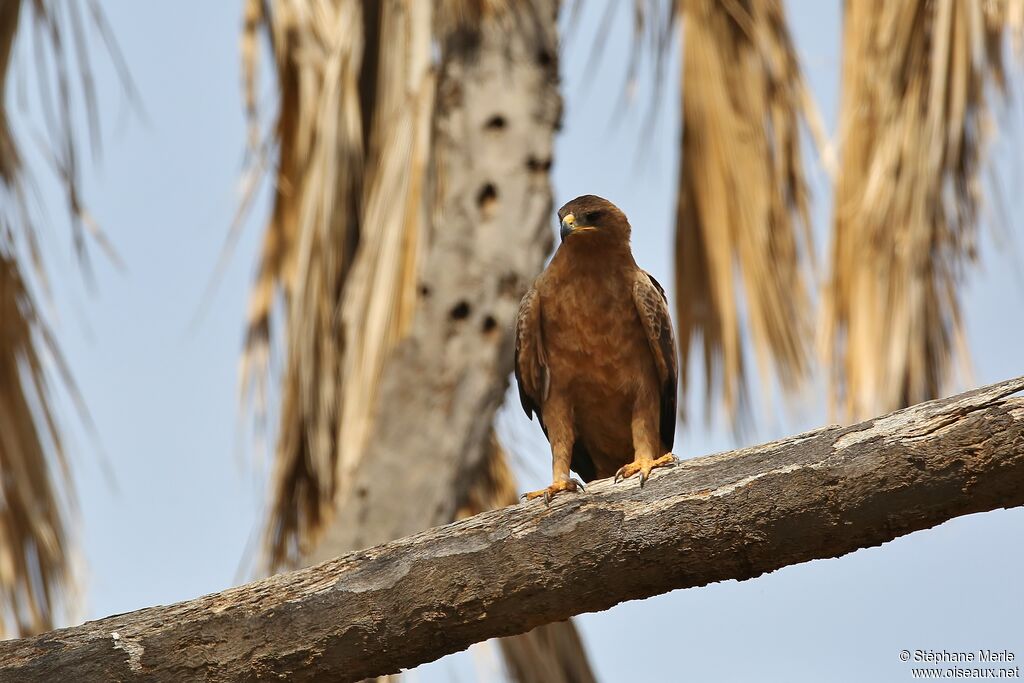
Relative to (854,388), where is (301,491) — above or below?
above

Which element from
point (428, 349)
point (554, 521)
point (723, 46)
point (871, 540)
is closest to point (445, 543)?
point (554, 521)

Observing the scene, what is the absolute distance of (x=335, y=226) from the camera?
22.2 feet

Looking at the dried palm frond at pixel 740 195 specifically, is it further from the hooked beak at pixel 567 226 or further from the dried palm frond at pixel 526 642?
the hooked beak at pixel 567 226

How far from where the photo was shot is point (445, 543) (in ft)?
11.2

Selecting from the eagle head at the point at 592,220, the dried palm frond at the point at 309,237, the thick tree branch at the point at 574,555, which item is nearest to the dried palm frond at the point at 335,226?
the dried palm frond at the point at 309,237

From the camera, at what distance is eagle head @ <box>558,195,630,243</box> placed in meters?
5.11

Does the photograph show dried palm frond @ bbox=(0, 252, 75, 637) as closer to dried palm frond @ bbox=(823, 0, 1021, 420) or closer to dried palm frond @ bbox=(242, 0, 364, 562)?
dried palm frond @ bbox=(242, 0, 364, 562)

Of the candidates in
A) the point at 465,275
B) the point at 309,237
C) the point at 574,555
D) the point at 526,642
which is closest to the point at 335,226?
the point at 309,237

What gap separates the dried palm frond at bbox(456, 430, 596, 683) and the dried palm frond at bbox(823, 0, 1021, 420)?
5.92 ft

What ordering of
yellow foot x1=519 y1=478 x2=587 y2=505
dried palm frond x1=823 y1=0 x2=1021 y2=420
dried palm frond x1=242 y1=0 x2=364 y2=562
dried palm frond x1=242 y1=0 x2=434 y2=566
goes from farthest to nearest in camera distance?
dried palm frond x1=242 y1=0 x2=364 y2=562 → dried palm frond x1=242 y1=0 x2=434 y2=566 → dried palm frond x1=823 y1=0 x2=1021 y2=420 → yellow foot x1=519 y1=478 x2=587 y2=505

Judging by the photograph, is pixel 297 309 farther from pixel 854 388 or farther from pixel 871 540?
pixel 871 540

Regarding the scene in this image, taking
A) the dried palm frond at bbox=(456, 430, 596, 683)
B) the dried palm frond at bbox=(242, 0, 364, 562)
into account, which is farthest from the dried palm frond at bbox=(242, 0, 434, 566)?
the dried palm frond at bbox=(456, 430, 596, 683)

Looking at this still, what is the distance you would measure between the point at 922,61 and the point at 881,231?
858 mm

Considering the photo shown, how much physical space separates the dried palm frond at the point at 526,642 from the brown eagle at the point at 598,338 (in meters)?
1.13
